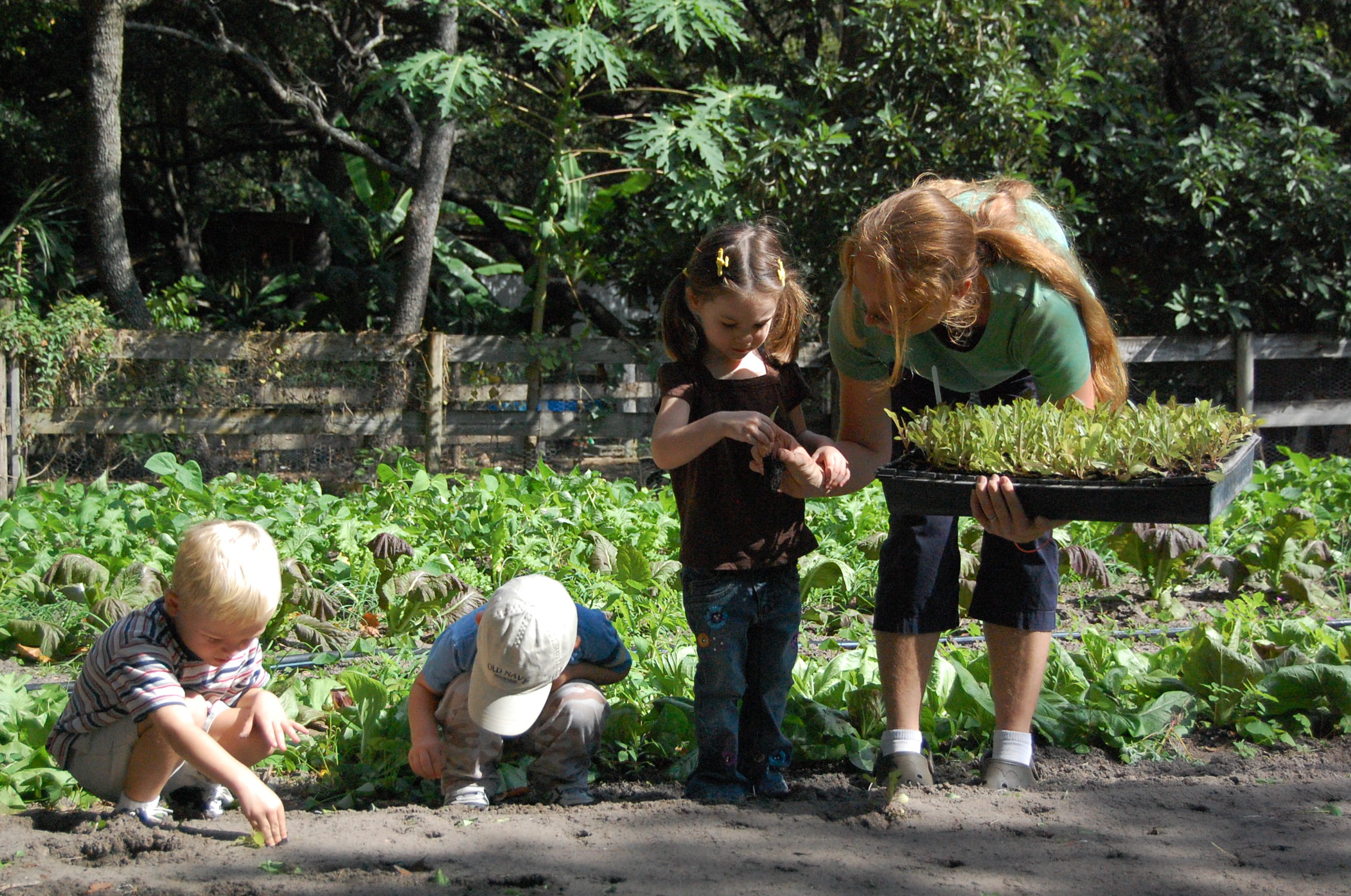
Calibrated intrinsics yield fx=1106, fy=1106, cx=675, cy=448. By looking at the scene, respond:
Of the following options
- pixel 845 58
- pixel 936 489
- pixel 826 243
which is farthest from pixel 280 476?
pixel 936 489

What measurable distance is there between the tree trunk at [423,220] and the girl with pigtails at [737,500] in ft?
22.4

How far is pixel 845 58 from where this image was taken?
30.1 ft

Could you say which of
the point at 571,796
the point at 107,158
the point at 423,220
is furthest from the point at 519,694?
the point at 107,158

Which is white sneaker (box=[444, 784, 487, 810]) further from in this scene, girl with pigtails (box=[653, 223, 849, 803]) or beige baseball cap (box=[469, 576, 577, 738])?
girl with pigtails (box=[653, 223, 849, 803])

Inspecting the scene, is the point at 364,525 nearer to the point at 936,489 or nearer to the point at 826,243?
the point at 936,489

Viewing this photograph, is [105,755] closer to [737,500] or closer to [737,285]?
[737,500]

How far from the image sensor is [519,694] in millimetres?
2338

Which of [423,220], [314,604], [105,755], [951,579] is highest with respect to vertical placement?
[423,220]

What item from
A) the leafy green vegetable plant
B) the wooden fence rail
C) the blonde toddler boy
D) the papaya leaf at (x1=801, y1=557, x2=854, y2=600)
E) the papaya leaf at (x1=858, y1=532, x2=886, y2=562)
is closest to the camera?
the blonde toddler boy

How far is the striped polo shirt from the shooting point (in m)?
2.25

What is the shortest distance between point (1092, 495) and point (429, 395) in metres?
6.43

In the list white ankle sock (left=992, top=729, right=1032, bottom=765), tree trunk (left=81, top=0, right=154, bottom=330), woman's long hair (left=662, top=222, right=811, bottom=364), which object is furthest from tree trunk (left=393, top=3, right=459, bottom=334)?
white ankle sock (left=992, top=729, right=1032, bottom=765)

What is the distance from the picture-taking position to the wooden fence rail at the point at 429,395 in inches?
293

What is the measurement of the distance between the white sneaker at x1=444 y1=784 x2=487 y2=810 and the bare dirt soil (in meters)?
0.03
